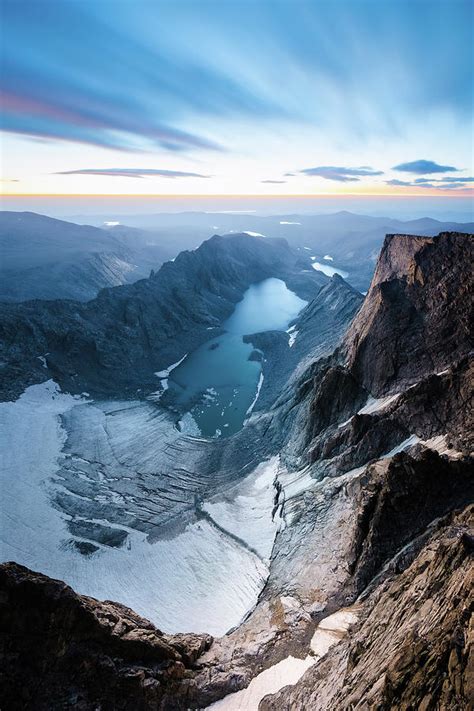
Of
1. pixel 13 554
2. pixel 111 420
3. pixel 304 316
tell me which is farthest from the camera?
pixel 304 316

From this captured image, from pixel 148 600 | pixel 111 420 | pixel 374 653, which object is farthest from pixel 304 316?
pixel 374 653

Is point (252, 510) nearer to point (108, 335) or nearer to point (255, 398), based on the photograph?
point (255, 398)

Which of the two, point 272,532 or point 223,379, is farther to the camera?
point 223,379

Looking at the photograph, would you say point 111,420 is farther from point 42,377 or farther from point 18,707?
point 18,707

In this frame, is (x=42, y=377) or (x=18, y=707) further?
(x=42, y=377)

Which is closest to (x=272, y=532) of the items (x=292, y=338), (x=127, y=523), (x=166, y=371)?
(x=127, y=523)

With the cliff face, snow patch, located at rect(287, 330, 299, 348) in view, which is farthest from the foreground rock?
snow patch, located at rect(287, 330, 299, 348)

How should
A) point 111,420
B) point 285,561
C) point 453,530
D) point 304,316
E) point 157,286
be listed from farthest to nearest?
1. point 304,316
2. point 157,286
3. point 111,420
4. point 285,561
5. point 453,530
